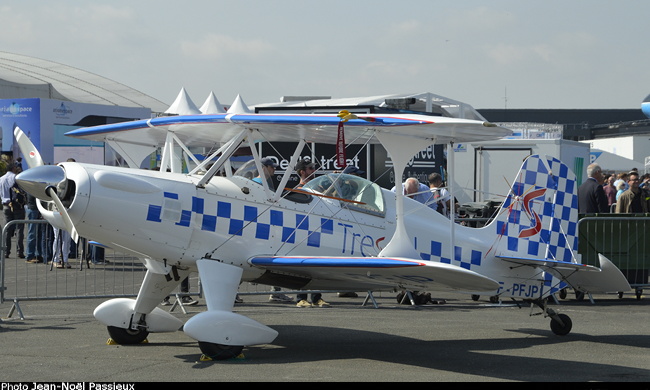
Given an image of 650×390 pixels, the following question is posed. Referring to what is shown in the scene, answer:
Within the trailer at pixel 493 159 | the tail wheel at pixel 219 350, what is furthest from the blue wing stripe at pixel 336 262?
the trailer at pixel 493 159

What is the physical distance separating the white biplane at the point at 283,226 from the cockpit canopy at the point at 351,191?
0.01 metres

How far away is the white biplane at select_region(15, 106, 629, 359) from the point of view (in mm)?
7531

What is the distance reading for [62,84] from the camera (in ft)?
136

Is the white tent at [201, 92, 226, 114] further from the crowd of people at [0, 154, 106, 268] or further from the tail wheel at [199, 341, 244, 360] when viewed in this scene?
the tail wheel at [199, 341, 244, 360]

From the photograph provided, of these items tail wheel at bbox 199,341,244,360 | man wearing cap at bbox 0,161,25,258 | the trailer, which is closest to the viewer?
tail wheel at bbox 199,341,244,360

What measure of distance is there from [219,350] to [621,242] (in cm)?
778

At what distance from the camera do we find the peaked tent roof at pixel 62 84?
3297cm

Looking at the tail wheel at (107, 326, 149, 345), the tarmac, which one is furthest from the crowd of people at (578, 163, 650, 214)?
the tail wheel at (107, 326, 149, 345)

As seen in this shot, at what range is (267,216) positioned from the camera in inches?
326

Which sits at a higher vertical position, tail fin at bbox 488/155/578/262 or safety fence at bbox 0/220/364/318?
tail fin at bbox 488/155/578/262

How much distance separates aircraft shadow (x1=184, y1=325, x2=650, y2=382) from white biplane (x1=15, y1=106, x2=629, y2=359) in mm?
445

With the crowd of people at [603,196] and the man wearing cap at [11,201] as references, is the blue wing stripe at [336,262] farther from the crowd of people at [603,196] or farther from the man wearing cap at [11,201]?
the man wearing cap at [11,201]

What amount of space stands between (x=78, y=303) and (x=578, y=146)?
1771 centimetres

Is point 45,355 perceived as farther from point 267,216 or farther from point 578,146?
point 578,146
